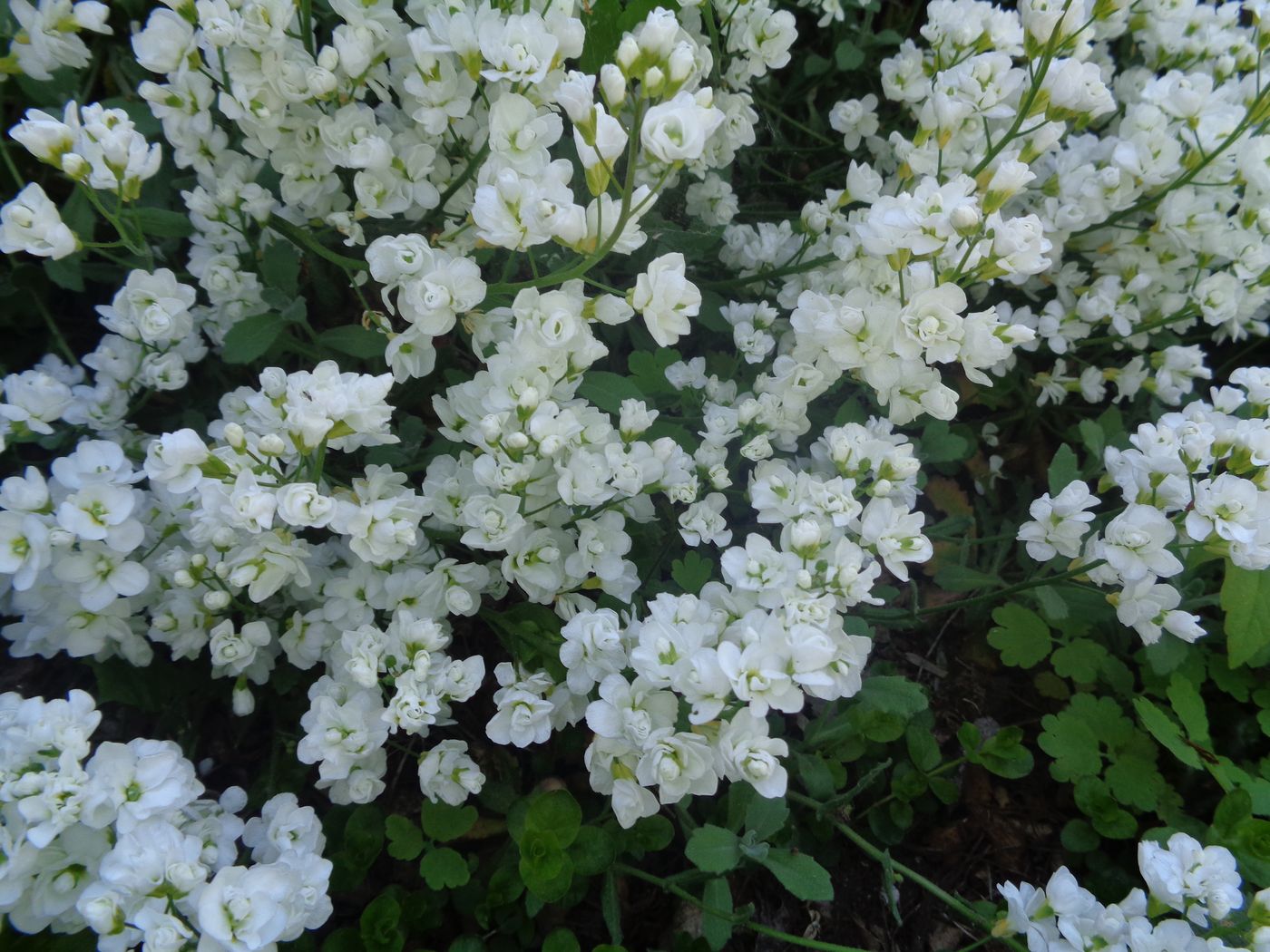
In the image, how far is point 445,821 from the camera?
2.08 m

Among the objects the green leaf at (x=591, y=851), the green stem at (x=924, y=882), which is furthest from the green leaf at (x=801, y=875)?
the green leaf at (x=591, y=851)

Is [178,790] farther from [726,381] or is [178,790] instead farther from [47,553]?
[726,381]

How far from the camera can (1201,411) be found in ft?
7.08

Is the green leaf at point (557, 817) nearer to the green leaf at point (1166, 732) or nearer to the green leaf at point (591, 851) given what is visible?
the green leaf at point (591, 851)

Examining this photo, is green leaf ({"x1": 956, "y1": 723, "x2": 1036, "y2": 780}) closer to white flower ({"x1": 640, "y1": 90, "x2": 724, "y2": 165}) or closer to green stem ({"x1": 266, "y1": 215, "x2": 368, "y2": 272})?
white flower ({"x1": 640, "y1": 90, "x2": 724, "y2": 165})

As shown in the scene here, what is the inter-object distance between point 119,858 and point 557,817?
86cm

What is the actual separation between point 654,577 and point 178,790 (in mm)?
1218

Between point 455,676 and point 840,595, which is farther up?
point 840,595

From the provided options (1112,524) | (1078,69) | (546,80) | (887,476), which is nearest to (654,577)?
(887,476)

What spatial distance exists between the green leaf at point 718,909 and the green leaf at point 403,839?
26.3 inches

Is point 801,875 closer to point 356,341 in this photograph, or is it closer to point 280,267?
point 356,341

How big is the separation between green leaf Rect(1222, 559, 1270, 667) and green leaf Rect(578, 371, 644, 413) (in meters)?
1.59

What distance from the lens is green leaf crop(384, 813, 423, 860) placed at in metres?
2.07

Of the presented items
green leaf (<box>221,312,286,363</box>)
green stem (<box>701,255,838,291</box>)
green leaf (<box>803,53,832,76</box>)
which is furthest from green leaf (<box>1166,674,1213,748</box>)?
green leaf (<box>221,312,286,363</box>)
